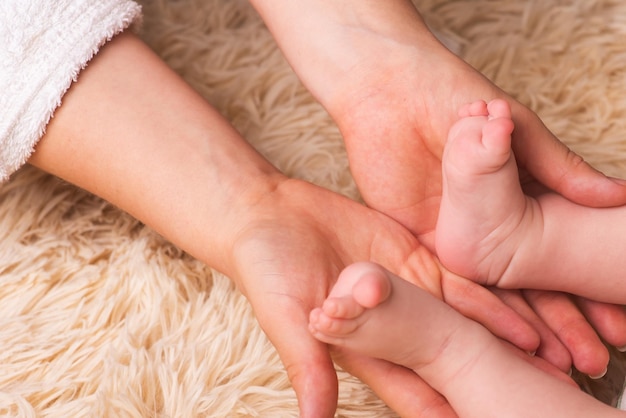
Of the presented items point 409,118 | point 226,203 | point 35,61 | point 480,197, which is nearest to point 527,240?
point 480,197

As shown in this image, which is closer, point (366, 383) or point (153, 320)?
point (366, 383)

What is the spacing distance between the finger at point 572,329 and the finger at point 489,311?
0.10ft

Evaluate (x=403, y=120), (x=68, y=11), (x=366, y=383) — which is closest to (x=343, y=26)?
(x=403, y=120)

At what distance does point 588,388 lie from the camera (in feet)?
2.77

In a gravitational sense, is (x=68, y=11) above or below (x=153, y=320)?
above

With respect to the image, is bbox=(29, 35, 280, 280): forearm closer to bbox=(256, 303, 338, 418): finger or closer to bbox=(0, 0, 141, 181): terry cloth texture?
bbox=(0, 0, 141, 181): terry cloth texture

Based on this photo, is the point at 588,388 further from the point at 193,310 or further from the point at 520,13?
the point at 520,13

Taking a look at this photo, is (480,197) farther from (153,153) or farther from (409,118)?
(153,153)

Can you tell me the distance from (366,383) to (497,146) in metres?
0.24

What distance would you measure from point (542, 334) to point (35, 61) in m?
0.58

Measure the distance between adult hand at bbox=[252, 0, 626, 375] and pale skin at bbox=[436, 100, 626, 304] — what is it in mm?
21

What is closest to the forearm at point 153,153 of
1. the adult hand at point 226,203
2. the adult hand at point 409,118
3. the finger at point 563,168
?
the adult hand at point 226,203

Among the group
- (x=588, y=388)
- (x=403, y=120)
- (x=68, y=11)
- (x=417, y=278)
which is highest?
(x=68, y=11)

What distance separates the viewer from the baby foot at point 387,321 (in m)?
0.68
